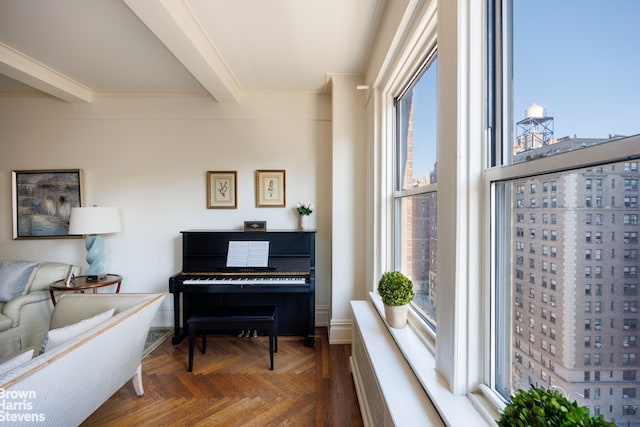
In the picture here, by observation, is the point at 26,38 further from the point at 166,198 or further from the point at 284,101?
the point at 284,101

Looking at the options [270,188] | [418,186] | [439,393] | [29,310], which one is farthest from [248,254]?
[439,393]

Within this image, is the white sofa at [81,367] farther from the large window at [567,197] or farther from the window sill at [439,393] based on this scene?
the large window at [567,197]

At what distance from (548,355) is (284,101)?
10.1 feet

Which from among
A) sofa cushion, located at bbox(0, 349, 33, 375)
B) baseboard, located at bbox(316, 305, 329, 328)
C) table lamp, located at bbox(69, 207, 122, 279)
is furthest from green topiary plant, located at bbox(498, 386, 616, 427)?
table lamp, located at bbox(69, 207, 122, 279)

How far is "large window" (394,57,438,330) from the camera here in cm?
145

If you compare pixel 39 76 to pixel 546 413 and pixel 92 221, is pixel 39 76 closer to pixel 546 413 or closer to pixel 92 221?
pixel 92 221

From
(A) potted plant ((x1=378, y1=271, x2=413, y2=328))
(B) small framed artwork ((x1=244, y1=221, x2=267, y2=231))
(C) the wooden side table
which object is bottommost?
(C) the wooden side table

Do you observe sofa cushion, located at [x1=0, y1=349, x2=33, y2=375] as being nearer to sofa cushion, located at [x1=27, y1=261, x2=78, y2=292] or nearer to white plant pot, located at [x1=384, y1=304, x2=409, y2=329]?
white plant pot, located at [x1=384, y1=304, x2=409, y2=329]

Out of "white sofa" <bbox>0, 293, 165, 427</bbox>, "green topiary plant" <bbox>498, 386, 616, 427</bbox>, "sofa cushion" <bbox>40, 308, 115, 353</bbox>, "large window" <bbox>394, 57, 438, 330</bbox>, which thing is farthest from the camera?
"large window" <bbox>394, 57, 438, 330</bbox>

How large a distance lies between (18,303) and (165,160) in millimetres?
1816

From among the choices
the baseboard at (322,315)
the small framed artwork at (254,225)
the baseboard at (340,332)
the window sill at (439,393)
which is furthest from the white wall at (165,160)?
the window sill at (439,393)

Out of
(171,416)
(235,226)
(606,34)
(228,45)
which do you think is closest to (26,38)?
(228,45)

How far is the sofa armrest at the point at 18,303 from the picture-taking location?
229 cm

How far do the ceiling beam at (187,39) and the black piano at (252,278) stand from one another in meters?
1.50
